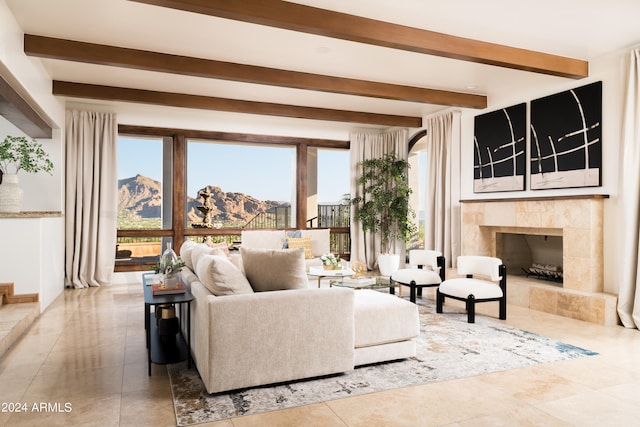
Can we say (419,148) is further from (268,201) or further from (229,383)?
(229,383)

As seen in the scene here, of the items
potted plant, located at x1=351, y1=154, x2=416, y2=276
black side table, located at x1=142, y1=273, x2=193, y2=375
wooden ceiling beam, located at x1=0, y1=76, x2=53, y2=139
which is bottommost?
black side table, located at x1=142, y1=273, x2=193, y2=375

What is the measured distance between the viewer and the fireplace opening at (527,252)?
222 inches

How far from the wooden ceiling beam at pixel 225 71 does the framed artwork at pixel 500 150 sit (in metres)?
0.33

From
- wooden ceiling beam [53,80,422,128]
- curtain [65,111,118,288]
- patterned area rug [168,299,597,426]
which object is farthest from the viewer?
curtain [65,111,118,288]

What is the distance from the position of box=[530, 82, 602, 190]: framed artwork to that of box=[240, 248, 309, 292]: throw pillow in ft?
11.5

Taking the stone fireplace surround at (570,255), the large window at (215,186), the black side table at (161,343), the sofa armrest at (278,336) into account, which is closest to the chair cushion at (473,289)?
the stone fireplace surround at (570,255)

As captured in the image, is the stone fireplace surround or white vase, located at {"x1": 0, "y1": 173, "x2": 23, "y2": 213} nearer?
the stone fireplace surround

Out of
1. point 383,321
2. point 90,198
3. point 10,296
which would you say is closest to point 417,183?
point 90,198

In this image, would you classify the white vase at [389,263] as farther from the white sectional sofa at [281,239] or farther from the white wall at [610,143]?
the white wall at [610,143]

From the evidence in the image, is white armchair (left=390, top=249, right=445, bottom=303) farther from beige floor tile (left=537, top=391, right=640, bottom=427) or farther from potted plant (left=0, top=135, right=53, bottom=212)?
potted plant (left=0, top=135, right=53, bottom=212)

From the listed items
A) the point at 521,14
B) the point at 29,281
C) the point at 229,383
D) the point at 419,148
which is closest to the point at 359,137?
the point at 419,148

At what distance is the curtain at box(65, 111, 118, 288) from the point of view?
20.6 feet

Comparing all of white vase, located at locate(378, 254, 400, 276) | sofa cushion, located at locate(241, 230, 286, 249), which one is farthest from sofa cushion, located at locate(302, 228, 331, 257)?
white vase, located at locate(378, 254, 400, 276)

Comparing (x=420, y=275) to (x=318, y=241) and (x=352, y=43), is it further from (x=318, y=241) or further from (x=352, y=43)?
(x=352, y=43)
